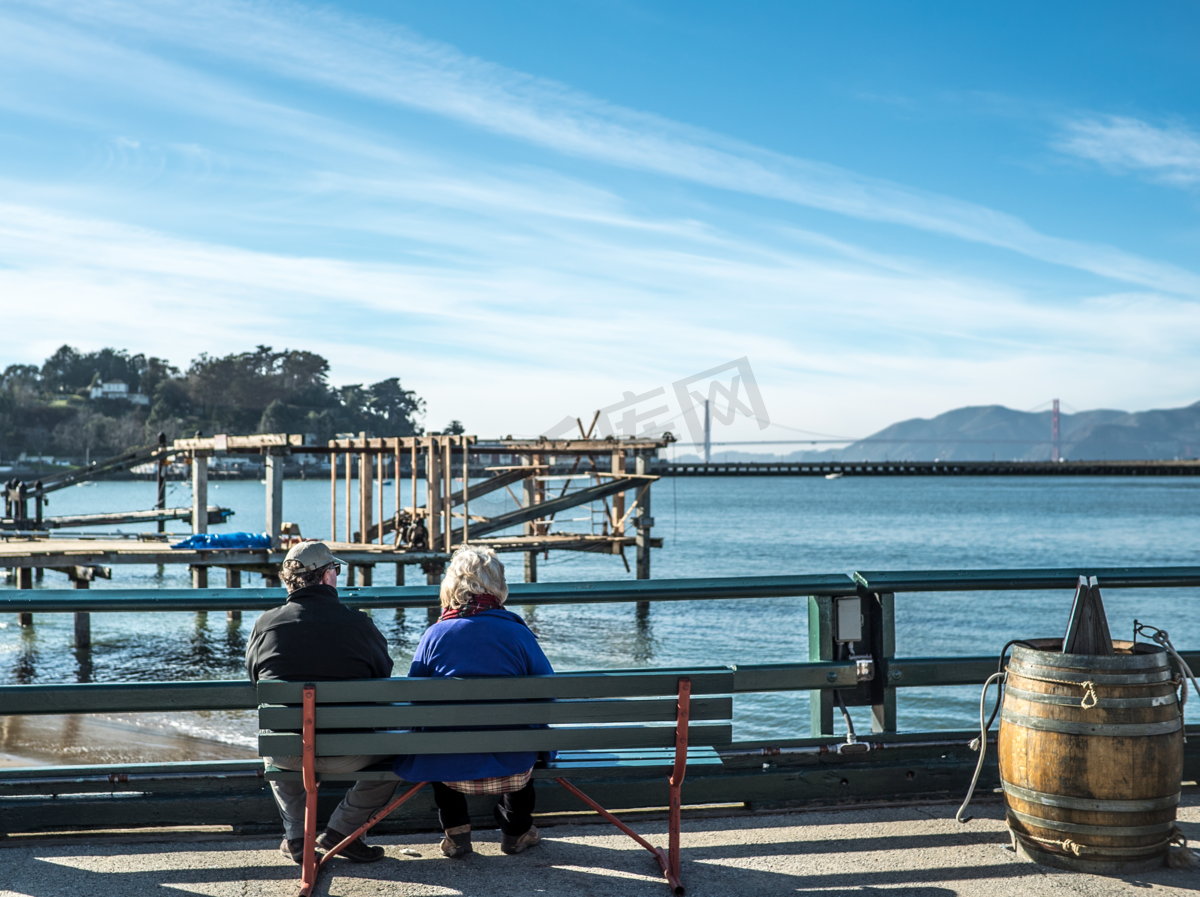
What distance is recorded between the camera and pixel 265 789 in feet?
13.7

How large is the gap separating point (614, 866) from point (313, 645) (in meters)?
1.38

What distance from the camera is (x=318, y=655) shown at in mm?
3682

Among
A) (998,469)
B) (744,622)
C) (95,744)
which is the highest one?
(998,469)

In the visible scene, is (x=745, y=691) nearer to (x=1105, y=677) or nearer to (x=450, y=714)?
(x=450, y=714)

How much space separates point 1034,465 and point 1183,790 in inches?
6723

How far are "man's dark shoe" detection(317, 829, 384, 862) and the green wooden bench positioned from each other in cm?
25

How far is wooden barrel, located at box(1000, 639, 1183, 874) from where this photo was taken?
3.71 metres

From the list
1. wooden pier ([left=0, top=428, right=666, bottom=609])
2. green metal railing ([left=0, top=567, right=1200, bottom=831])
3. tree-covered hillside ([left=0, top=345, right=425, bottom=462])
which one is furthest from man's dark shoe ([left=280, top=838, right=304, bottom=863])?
tree-covered hillside ([left=0, top=345, right=425, bottom=462])

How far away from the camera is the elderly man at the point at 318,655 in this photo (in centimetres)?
368

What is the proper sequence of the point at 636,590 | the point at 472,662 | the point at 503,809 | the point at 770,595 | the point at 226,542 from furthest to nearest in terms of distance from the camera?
the point at 226,542
the point at 770,595
the point at 636,590
the point at 503,809
the point at 472,662

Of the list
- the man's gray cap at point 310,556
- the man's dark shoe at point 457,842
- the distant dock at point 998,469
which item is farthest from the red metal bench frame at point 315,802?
the distant dock at point 998,469

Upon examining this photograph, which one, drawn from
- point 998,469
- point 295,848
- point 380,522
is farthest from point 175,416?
point 295,848

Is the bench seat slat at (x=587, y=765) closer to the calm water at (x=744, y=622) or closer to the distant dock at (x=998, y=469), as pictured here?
the calm water at (x=744, y=622)

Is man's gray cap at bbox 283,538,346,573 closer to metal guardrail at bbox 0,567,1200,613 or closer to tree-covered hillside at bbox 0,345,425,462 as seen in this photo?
metal guardrail at bbox 0,567,1200,613
